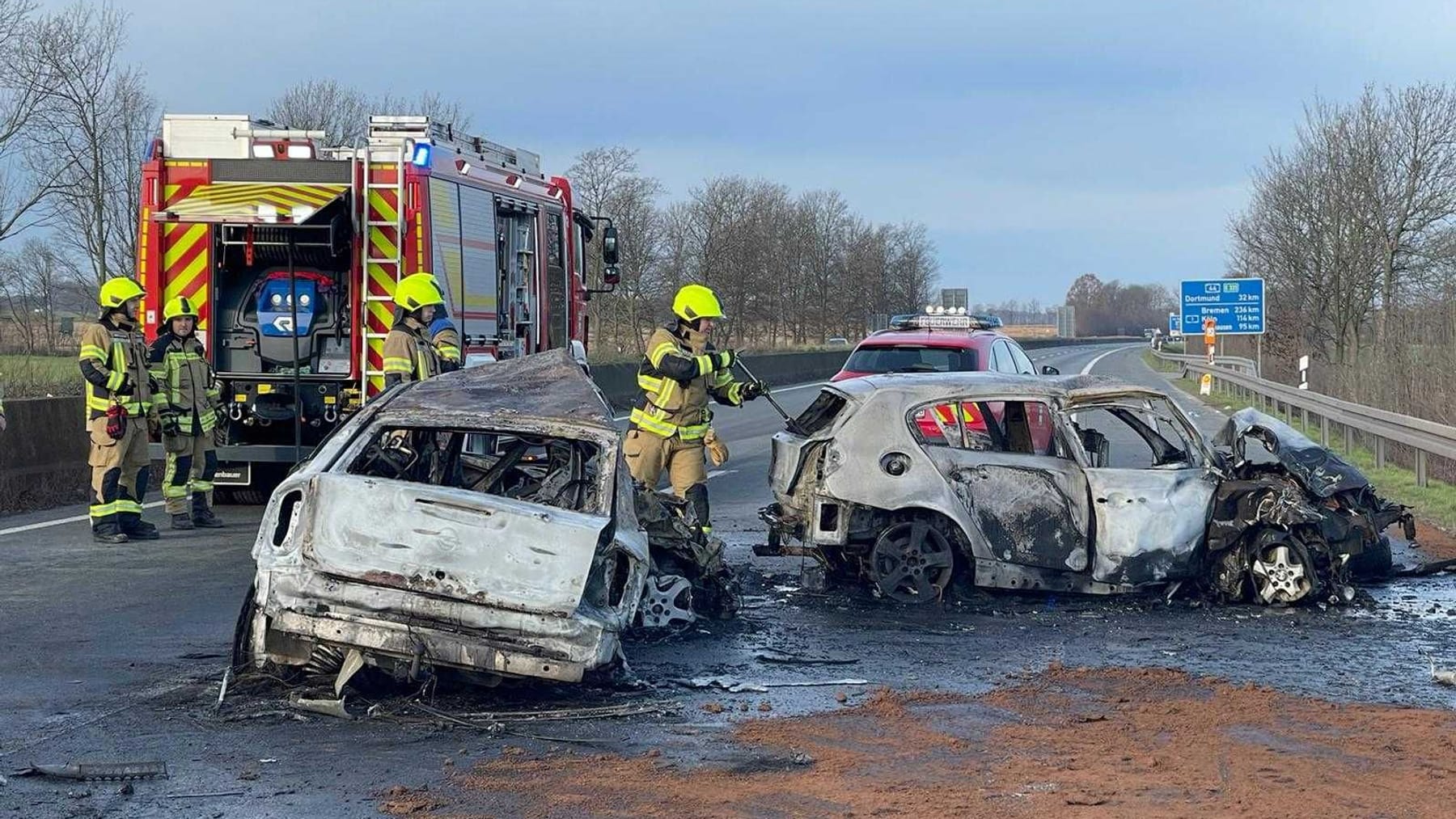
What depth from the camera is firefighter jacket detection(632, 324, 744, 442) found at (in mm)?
10125

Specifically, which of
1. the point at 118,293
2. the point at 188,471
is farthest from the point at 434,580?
the point at 188,471

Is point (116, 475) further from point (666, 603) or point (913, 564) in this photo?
point (913, 564)

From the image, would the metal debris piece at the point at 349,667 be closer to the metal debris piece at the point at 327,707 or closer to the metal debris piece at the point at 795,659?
the metal debris piece at the point at 327,707

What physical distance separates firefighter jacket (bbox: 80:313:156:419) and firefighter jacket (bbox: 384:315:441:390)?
1.92 meters

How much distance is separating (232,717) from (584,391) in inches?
89.4

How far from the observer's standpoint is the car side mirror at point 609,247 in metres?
18.2

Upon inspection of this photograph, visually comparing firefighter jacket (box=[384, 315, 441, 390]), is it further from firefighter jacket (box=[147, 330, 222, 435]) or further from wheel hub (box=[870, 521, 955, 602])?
wheel hub (box=[870, 521, 955, 602])

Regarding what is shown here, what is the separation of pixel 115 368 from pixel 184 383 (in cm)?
71

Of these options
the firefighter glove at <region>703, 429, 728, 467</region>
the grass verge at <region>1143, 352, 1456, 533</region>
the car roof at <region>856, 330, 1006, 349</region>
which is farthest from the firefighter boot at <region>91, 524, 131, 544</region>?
the grass verge at <region>1143, 352, 1456, 533</region>

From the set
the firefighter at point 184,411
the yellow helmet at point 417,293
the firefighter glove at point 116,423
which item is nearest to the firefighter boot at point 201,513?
the firefighter at point 184,411

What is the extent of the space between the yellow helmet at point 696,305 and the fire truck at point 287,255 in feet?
12.4

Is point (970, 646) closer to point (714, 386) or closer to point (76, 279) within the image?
point (714, 386)

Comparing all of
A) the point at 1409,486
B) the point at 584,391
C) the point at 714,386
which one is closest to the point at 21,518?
the point at 714,386

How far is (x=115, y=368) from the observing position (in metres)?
11.8
